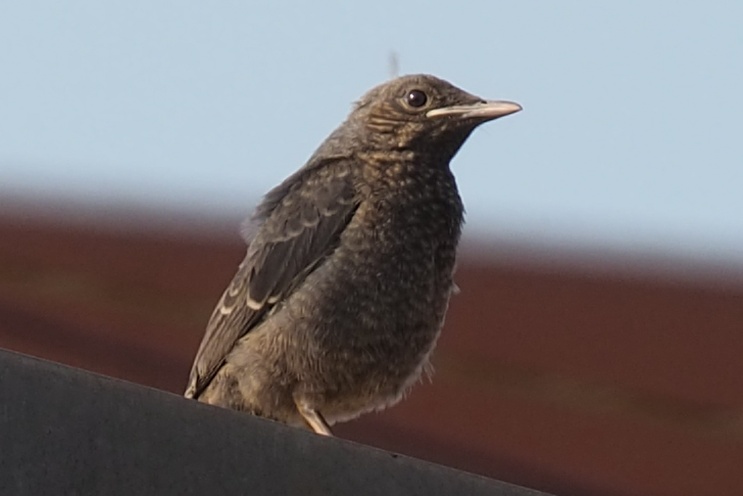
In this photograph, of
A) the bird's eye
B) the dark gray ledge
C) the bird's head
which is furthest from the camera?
the bird's eye

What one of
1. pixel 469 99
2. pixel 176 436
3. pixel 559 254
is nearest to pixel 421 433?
pixel 559 254

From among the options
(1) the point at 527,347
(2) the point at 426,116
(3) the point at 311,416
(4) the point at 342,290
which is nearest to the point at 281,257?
(4) the point at 342,290

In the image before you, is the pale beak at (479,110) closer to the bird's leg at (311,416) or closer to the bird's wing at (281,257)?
the bird's wing at (281,257)

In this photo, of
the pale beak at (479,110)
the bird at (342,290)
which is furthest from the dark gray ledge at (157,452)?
the pale beak at (479,110)

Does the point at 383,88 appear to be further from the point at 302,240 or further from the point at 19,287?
the point at 19,287

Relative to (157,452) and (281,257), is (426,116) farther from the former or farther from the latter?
(157,452)

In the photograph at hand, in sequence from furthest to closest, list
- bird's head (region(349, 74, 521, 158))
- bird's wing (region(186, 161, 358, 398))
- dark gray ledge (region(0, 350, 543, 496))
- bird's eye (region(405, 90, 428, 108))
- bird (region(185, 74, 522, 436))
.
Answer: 1. bird's eye (region(405, 90, 428, 108))
2. bird's head (region(349, 74, 521, 158))
3. bird's wing (region(186, 161, 358, 398))
4. bird (region(185, 74, 522, 436))
5. dark gray ledge (region(0, 350, 543, 496))

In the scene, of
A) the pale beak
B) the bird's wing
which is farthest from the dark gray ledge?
the pale beak

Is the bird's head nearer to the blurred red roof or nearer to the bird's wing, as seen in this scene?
the bird's wing
